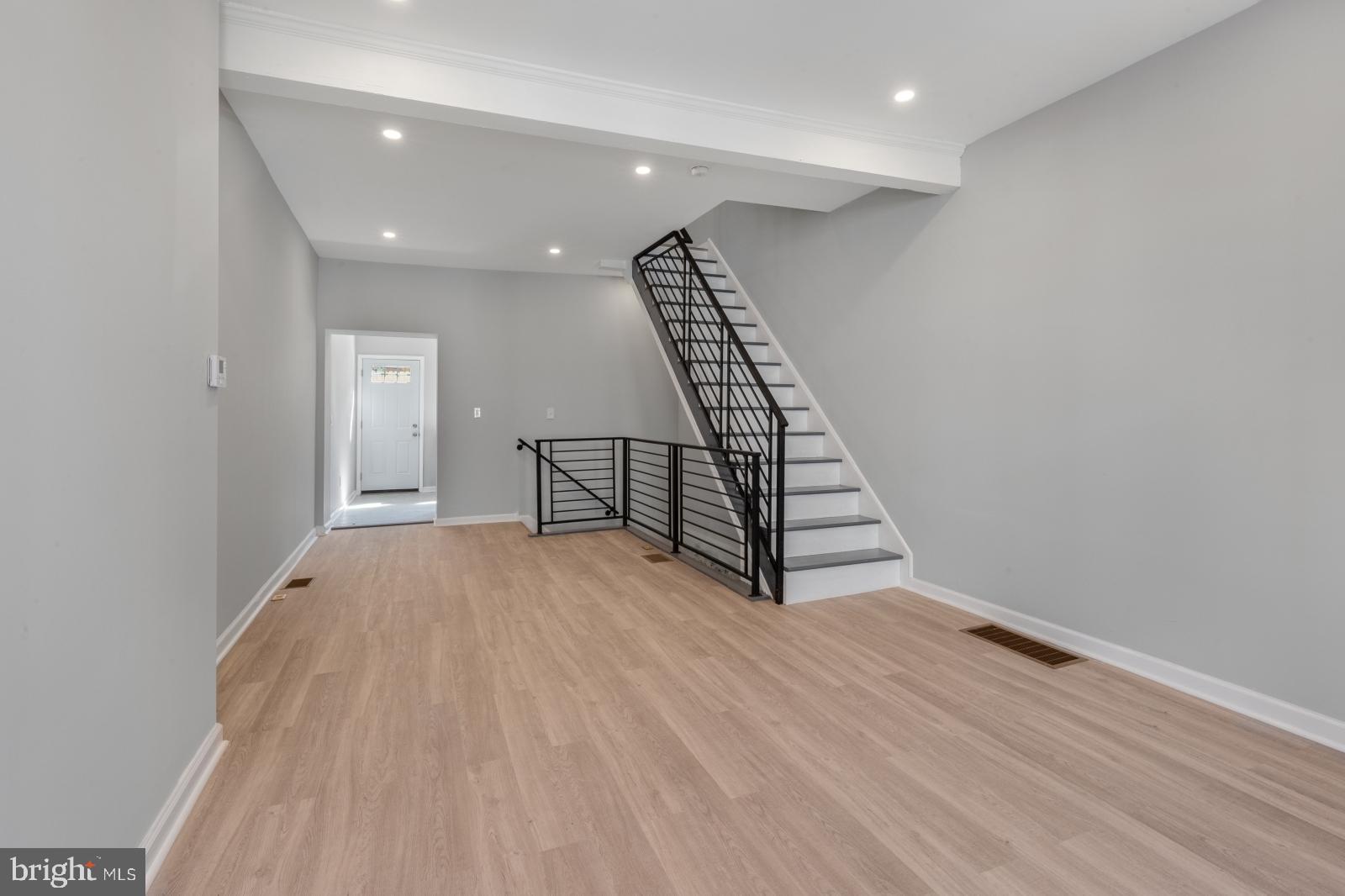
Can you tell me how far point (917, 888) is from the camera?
57.7 inches

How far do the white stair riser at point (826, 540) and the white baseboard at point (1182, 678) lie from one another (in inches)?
28.7

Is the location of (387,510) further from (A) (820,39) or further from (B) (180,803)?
(A) (820,39)

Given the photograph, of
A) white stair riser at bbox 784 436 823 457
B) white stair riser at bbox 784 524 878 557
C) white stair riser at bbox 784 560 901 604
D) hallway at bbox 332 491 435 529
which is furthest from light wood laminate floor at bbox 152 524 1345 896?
hallway at bbox 332 491 435 529

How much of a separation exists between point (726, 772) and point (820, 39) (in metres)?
2.76

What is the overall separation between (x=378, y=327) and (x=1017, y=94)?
17.7 feet

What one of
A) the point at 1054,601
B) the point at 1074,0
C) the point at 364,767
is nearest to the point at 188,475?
the point at 364,767

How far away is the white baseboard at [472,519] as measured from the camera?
6133mm

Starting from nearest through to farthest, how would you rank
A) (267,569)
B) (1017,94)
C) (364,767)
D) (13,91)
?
(13,91) < (364,767) < (1017,94) < (267,569)

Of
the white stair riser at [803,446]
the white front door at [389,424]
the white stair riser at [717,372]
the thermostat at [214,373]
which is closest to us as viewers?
the thermostat at [214,373]

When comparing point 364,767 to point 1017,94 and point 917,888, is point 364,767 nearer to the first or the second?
point 917,888

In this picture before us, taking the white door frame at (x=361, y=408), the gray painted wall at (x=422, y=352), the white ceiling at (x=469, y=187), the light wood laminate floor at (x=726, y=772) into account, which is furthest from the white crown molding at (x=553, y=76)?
the white door frame at (x=361, y=408)

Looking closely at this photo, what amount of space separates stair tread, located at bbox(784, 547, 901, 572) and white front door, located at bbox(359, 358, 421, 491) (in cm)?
695

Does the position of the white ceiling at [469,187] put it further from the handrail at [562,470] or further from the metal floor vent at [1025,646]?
the metal floor vent at [1025,646]

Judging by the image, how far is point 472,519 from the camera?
20.5 ft
